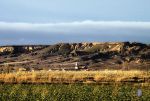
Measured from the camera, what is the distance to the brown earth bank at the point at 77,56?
72.8 meters

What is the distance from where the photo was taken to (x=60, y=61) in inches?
3056

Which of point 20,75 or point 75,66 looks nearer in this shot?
point 20,75

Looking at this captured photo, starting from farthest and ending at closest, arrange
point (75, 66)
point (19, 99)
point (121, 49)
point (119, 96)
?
1. point (121, 49)
2. point (75, 66)
3. point (119, 96)
4. point (19, 99)

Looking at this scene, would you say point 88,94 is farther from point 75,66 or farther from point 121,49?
point 121,49

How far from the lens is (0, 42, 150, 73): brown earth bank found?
72.8m

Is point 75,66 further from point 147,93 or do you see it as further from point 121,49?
point 147,93

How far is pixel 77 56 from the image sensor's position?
8081 cm

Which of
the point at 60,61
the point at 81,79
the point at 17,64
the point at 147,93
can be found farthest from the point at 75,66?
the point at 147,93

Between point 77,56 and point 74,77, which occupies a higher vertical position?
point 77,56

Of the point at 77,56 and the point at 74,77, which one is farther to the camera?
the point at 77,56

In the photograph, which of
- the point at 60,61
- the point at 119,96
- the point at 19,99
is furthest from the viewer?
the point at 60,61

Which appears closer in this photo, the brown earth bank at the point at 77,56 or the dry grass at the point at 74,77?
the dry grass at the point at 74,77

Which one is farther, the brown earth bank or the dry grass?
the brown earth bank

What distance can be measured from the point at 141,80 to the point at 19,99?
23637 millimetres
